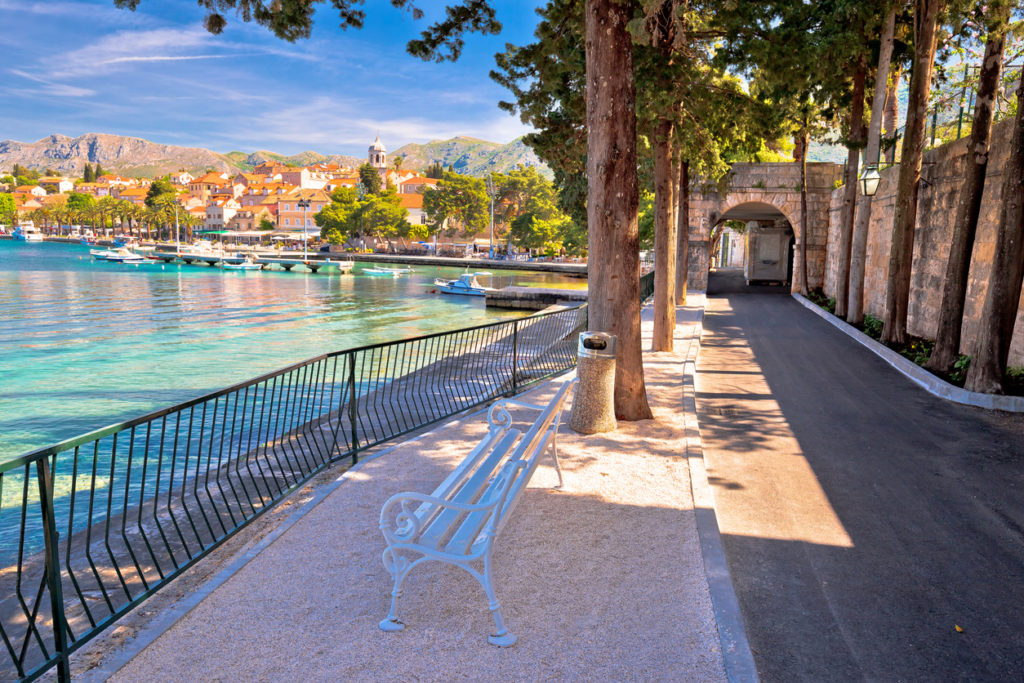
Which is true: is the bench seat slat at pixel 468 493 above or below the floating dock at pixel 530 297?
above

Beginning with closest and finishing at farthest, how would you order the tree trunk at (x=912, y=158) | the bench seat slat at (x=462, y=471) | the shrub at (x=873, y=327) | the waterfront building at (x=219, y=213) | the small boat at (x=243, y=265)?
the bench seat slat at (x=462, y=471)
the tree trunk at (x=912, y=158)
the shrub at (x=873, y=327)
the small boat at (x=243, y=265)
the waterfront building at (x=219, y=213)

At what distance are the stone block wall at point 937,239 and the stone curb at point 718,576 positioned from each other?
283 inches

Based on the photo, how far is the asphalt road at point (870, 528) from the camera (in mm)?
3641

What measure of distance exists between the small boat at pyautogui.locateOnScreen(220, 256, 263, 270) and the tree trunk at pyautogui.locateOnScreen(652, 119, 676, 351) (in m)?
75.2

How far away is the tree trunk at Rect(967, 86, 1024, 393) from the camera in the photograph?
893cm

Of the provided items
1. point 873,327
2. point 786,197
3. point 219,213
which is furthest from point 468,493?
point 219,213

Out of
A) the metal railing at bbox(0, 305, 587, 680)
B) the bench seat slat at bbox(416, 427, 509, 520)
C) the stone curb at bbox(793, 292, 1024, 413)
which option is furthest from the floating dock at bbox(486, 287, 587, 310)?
the bench seat slat at bbox(416, 427, 509, 520)

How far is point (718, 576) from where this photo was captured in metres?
4.22

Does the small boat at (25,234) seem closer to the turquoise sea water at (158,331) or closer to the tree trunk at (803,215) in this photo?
the turquoise sea water at (158,331)

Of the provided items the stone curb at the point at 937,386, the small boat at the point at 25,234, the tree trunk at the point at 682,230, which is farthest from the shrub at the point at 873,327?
the small boat at the point at 25,234

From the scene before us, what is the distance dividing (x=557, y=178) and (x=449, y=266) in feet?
212

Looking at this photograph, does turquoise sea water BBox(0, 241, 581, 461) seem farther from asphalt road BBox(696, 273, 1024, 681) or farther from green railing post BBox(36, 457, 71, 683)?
asphalt road BBox(696, 273, 1024, 681)

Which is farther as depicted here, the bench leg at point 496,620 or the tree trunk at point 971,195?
the tree trunk at point 971,195

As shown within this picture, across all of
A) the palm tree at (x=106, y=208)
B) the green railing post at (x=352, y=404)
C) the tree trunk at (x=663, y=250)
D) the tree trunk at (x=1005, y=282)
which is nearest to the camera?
the green railing post at (x=352, y=404)
